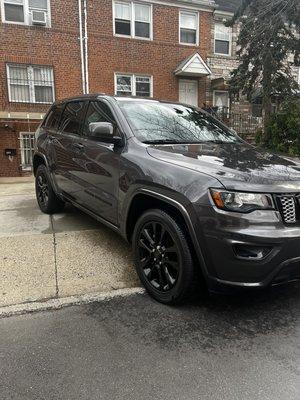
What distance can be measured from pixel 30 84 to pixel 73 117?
392 inches

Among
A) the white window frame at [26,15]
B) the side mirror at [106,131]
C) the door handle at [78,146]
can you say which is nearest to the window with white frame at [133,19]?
the white window frame at [26,15]

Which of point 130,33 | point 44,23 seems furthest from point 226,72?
point 44,23

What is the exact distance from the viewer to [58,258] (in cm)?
441

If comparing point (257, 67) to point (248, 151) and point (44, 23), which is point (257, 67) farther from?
point (248, 151)

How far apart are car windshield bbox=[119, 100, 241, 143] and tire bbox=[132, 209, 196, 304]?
0.90m

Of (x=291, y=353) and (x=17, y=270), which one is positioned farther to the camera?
(x=17, y=270)

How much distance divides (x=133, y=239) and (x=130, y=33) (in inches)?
532

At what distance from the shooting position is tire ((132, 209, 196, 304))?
3053mm

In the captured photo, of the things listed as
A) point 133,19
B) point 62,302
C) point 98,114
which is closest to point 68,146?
point 98,114

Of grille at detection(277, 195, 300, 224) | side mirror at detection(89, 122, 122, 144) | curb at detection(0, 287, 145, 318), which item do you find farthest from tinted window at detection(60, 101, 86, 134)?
grille at detection(277, 195, 300, 224)

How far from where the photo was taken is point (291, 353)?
269 cm

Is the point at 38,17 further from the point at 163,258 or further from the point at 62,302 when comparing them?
the point at 163,258

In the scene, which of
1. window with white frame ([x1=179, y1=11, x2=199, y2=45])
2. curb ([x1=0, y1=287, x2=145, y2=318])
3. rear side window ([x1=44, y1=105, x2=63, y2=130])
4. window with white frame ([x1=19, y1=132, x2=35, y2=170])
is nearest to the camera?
curb ([x1=0, y1=287, x2=145, y2=318])

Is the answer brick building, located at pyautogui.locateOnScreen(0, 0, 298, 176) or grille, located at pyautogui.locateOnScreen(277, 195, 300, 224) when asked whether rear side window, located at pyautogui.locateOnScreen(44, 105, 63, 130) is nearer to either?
grille, located at pyautogui.locateOnScreen(277, 195, 300, 224)
